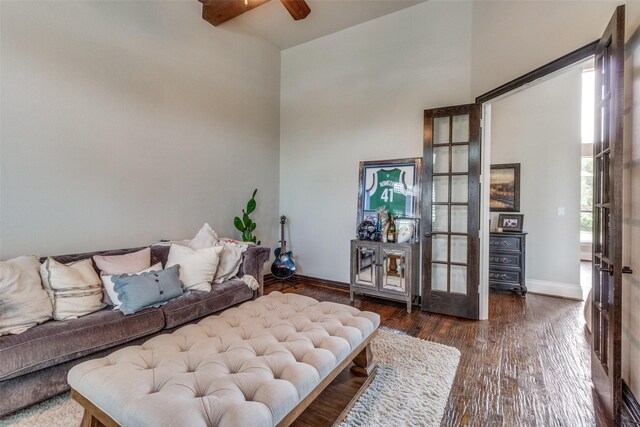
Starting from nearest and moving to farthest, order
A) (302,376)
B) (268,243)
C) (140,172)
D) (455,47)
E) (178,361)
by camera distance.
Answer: (302,376) → (178,361) → (140,172) → (455,47) → (268,243)

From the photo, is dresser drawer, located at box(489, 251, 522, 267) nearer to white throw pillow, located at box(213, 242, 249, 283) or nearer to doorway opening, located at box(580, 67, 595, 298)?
doorway opening, located at box(580, 67, 595, 298)

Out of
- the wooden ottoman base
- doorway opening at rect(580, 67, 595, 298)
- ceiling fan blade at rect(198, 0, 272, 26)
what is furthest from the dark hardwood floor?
ceiling fan blade at rect(198, 0, 272, 26)

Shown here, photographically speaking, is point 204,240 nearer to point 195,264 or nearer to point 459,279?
point 195,264

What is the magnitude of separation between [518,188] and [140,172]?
4974 mm

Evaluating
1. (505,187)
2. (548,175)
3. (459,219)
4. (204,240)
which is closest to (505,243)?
(505,187)

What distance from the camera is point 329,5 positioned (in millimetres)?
3732

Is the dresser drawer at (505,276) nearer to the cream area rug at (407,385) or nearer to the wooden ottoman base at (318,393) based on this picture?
the cream area rug at (407,385)

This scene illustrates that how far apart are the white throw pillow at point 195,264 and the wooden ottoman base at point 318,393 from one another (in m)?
1.29

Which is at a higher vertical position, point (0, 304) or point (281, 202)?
point (281, 202)

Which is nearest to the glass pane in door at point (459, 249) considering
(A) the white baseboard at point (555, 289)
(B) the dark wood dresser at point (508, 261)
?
(B) the dark wood dresser at point (508, 261)

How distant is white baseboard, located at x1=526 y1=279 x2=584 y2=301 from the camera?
3.82 meters

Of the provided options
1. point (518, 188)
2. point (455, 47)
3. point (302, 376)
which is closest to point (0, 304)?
point (302, 376)

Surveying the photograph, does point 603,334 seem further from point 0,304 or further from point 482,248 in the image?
point 0,304

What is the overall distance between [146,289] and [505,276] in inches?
171
